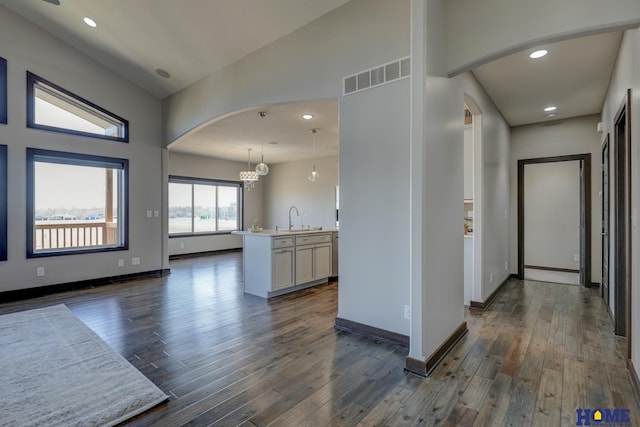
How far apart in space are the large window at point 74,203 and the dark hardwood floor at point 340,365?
1169 millimetres

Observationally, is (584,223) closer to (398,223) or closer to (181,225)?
(398,223)

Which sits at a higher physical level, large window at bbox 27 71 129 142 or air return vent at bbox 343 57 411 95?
large window at bbox 27 71 129 142

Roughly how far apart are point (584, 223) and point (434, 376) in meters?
4.84

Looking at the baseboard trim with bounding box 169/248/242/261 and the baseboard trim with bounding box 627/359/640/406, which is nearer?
the baseboard trim with bounding box 627/359/640/406

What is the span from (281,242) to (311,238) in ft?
2.14

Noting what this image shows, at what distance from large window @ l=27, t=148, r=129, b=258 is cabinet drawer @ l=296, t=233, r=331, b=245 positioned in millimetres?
3318

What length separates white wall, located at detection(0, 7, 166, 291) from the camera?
4.50 meters

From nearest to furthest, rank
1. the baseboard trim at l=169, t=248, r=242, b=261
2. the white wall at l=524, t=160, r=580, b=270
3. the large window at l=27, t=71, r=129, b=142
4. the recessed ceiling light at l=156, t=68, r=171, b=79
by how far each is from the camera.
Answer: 1. the large window at l=27, t=71, r=129, b=142
2. the recessed ceiling light at l=156, t=68, r=171, b=79
3. the white wall at l=524, t=160, r=580, b=270
4. the baseboard trim at l=169, t=248, r=242, b=261

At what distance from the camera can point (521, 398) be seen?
6.98 ft

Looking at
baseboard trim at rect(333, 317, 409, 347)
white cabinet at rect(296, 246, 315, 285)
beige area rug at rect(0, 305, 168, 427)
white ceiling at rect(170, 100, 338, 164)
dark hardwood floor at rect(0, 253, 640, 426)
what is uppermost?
white ceiling at rect(170, 100, 338, 164)

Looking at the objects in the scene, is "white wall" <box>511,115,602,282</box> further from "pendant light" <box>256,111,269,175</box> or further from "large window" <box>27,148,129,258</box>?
"large window" <box>27,148,129,258</box>

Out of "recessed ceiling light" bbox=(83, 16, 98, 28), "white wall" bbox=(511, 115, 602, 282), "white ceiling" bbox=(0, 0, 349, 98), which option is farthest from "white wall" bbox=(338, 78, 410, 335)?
"white wall" bbox=(511, 115, 602, 282)

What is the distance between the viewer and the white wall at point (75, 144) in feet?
14.8

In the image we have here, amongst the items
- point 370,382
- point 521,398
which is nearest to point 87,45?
point 370,382
